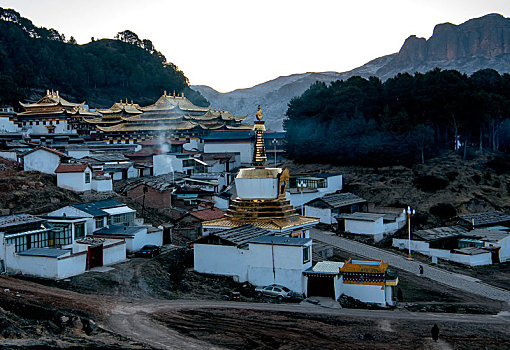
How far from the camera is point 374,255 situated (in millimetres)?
35344

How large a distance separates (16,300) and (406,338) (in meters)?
13.2

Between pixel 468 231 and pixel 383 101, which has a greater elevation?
pixel 383 101

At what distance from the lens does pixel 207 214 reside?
3822cm

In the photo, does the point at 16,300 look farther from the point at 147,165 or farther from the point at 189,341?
the point at 147,165

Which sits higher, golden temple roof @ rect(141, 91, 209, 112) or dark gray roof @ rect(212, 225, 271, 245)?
golden temple roof @ rect(141, 91, 209, 112)

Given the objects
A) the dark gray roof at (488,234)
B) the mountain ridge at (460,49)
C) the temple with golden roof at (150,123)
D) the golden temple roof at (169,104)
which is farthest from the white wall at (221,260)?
the mountain ridge at (460,49)

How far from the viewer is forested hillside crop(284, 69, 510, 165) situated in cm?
5694

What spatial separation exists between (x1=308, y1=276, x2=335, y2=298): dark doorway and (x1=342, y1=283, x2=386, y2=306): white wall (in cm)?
74

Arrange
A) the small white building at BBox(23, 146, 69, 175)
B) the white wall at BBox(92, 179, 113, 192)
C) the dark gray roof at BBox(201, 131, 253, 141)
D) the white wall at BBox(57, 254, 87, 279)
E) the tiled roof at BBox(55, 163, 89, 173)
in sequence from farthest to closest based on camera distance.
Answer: the dark gray roof at BBox(201, 131, 253, 141), the small white building at BBox(23, 146, 69, 175), the white wall at BBox(92, 179, 113, 192), the tiled roof at BBox(55, 163, 89, 173), the white wall at BBox(57, 254, 87, 279)

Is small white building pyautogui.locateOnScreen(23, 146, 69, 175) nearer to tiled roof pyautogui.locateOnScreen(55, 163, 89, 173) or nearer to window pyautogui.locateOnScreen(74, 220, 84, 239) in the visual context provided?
tiled roof pyautogui.locateOnScreen(55, 163, 89, 173)

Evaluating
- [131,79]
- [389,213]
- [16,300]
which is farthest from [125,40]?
[16,300]

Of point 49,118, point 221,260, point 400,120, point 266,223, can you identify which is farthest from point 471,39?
point 221,260

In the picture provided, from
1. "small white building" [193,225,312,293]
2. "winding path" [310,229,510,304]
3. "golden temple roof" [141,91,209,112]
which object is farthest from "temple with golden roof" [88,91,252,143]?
"small white building" [193,225,312,293]

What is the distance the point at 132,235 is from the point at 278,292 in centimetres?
909
